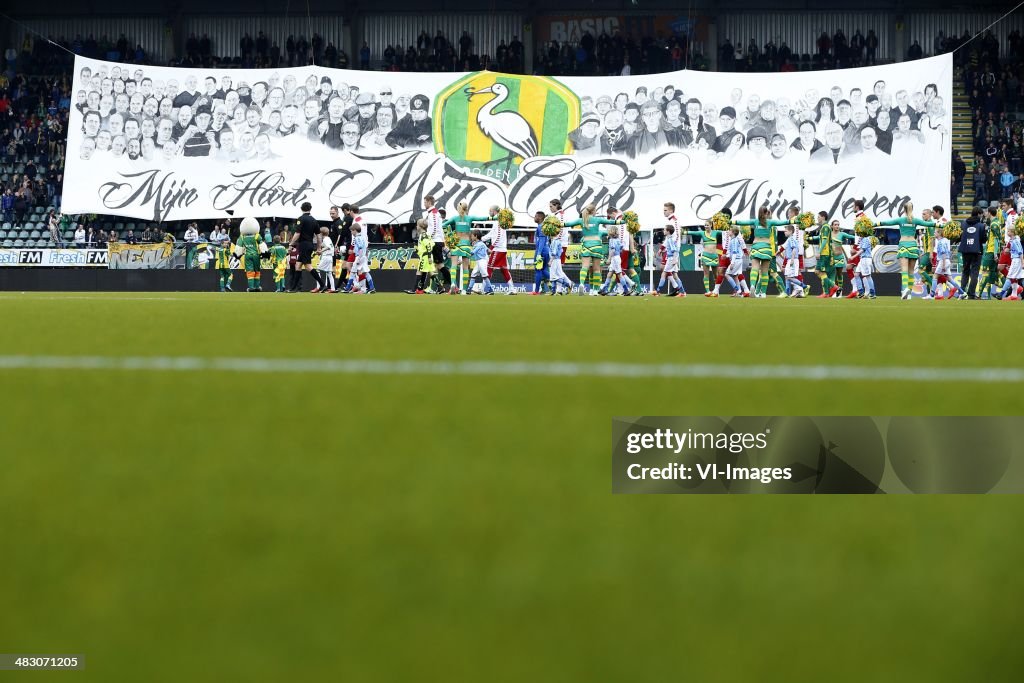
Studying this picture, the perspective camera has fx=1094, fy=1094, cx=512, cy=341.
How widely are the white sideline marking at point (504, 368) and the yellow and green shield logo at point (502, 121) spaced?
21.5m

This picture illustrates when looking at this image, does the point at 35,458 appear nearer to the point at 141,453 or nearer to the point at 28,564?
the point at 141,453

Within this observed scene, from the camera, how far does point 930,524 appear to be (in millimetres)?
1088

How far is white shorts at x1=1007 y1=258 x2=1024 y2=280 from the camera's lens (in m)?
16.7

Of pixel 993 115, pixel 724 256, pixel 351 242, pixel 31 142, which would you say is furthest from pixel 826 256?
pixel 31 142

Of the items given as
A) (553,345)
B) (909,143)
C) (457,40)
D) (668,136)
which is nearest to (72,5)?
(457,40)

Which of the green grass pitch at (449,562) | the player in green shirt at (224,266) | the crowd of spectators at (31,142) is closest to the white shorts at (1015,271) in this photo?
the player in green shirt at (224,266)

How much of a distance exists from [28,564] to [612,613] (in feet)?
1.68

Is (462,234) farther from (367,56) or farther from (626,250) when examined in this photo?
(367,56)

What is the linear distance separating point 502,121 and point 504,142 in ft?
1.86

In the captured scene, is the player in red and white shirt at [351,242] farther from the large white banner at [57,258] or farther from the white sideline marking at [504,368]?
the white sideline marking at [504,368]

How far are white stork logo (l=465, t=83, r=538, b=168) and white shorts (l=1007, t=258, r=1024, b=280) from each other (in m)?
11.1

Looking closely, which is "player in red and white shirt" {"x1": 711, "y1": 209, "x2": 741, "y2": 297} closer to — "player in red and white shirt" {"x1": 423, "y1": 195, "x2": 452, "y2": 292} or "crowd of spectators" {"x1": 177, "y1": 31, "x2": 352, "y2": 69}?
"player in red and white shirt" {"x1": 423, "y1": 195, "x2": 452, "y2": 292}

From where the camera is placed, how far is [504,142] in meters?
24.8

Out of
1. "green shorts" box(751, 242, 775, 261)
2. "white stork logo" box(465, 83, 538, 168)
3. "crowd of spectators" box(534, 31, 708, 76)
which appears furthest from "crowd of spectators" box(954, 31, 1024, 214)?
"green shorts" box(751, 242, 775, 261)
